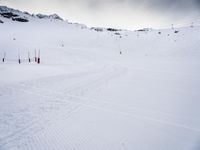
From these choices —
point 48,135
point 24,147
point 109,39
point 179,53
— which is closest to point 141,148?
point 48,135

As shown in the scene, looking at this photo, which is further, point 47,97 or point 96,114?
point 47,97

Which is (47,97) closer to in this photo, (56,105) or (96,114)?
(56,105)

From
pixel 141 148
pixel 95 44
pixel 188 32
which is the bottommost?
pixel 141 148

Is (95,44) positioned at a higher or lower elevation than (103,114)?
higher

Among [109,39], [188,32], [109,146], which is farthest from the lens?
[109,39]

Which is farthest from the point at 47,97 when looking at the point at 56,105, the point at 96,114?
the point at 96,114

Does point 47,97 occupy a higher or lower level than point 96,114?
higher

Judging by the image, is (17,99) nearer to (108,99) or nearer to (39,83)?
(39,83)

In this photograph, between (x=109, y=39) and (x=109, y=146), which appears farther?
(x=109, y=39)

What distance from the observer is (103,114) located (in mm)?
4930

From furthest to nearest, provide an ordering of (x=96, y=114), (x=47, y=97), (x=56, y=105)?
(x=47, y=97) < (x=56, y=105) < (x=96, y=114)

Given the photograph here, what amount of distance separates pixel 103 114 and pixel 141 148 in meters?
1.58

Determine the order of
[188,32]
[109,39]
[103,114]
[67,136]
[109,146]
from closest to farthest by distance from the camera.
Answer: [109,146]
[67,136]
[103,114]
[188,32]
[109,39]

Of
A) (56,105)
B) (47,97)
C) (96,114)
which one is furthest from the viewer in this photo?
(47,97)
